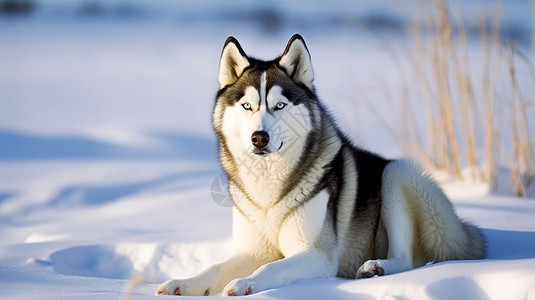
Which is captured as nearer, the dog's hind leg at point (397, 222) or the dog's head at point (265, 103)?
the dog's head at point (265, 103)

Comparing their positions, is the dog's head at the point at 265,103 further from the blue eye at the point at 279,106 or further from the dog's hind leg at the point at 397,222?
the dog's hind leg at the point at 397,222

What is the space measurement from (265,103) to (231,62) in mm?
346

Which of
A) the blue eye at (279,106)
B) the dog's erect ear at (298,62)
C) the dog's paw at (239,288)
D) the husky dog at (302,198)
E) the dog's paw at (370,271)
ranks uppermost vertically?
the dog's erect ear at (298,62)

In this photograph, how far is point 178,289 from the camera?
2223 mm

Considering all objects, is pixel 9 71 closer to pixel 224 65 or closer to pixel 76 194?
pixel 76 194

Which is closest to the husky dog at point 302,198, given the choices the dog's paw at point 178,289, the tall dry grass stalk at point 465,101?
the dog's paw at point 178,289

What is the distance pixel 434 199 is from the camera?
2.71 metres

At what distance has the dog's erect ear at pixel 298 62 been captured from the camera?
2.56 meters

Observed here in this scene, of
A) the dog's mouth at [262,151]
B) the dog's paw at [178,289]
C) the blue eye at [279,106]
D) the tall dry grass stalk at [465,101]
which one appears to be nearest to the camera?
the dog's paw at [178,289]

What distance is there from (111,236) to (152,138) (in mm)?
5192

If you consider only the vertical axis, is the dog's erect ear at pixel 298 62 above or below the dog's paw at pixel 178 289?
above

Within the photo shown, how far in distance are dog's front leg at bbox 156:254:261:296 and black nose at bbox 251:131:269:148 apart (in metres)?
0.52

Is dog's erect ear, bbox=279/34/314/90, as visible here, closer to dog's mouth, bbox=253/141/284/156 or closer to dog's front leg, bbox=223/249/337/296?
dog's mouth, bbox=253/141/284/156

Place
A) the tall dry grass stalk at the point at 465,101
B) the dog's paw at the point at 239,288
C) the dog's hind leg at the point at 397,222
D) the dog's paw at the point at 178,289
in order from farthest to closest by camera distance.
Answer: the tall dry grass stalk at the point at 465,101
the dog's hind leg at the point at 397,222
the dog's paw at the point at 178,289
the dog's paw at the point at 239,288
